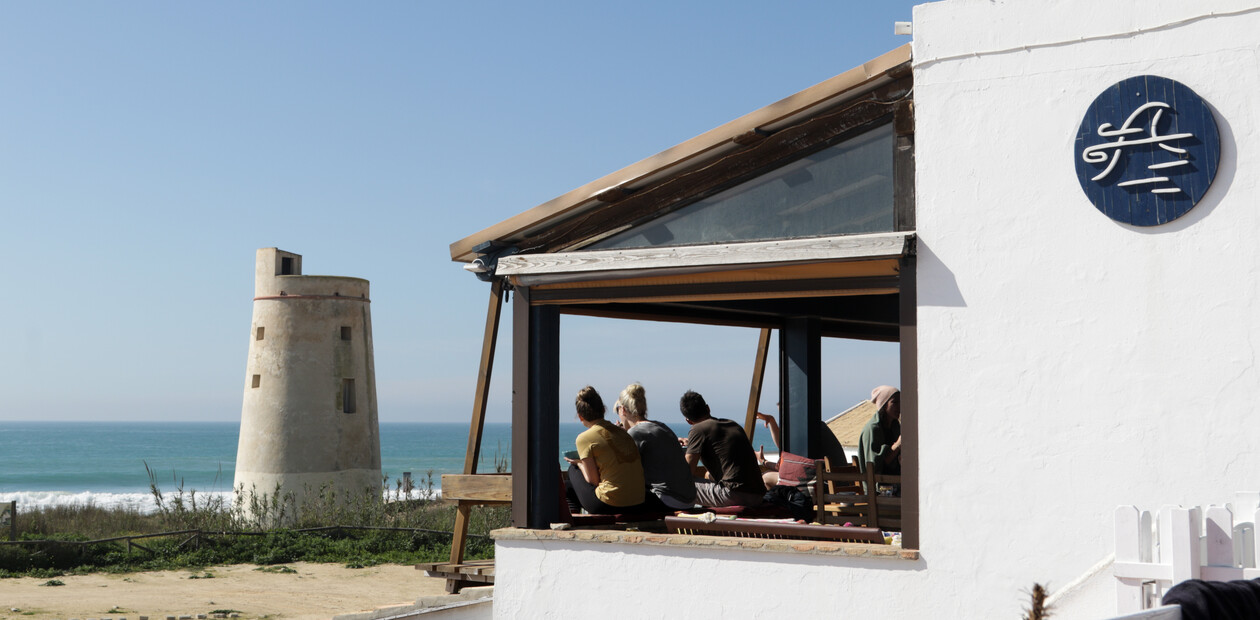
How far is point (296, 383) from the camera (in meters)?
25.1

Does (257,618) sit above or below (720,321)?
below

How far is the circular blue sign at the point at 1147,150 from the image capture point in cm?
556

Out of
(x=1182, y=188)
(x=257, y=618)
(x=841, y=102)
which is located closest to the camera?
(x=1182, y=188)

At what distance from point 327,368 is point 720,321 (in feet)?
53.8

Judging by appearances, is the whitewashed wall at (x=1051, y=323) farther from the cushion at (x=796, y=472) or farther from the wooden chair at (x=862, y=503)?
the cushion at (x=796, y=472)

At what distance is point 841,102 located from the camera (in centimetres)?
654

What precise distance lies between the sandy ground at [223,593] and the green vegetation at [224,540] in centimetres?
41

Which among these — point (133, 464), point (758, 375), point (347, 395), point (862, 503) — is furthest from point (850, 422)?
point (133, 464)

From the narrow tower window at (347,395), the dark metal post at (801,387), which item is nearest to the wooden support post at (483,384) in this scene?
the dark metal post at (801,387)

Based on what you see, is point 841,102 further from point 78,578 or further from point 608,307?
point 78,578

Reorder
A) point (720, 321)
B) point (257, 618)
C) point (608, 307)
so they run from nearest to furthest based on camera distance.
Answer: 1. point (608, 307)
2. point (720, 321)
3. point (257, 618)

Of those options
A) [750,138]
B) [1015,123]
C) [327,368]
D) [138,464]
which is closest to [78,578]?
[327,368]

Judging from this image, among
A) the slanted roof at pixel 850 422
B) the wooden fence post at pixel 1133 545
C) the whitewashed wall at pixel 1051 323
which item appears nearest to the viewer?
the wooden fence post at pixel 1133 545

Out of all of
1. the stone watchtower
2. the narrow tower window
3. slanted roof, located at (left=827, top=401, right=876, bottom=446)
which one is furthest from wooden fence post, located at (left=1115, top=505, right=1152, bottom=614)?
the narrow tower window
